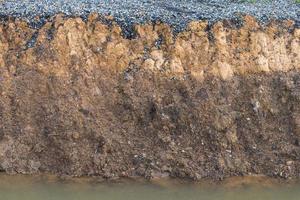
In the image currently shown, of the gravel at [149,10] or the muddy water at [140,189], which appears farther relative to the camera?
the gravel at [149,10]

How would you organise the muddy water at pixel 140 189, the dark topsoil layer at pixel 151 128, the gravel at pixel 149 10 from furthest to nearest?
the gravel at pixel 149 10, the dark topsoil layer at pixel 151 128, the muddy water at pixel 140 189

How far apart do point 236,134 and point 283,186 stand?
130 centimetres

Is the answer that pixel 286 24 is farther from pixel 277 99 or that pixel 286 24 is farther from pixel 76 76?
pixel 76 76

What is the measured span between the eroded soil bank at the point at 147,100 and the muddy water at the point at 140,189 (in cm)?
23

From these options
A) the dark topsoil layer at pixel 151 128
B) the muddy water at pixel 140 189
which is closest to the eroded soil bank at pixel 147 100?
the dark topsoil layer at pixel 151 128

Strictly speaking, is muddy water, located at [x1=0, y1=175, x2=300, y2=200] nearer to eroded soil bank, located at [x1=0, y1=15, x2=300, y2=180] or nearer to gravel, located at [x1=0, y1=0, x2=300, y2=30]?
eroded soil bank, located at [x1=0, y1=15, x2=300, y2=180]

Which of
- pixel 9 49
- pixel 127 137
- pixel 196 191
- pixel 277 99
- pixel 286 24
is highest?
pixel 286 24

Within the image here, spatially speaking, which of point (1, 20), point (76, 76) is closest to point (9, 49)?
point (1, 20)

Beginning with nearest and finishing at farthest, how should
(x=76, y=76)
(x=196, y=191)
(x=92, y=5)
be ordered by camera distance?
(x=196, y=191), (x=76, y=76), (x=92, y=5)

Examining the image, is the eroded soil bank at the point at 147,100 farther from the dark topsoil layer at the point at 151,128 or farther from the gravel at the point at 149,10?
the gravel at the point at 149,10

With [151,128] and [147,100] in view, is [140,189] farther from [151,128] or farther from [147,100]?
[147,100]

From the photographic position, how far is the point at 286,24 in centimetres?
1084

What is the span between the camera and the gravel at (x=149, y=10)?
424 inches

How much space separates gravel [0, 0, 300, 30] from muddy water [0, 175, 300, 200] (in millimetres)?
3163
